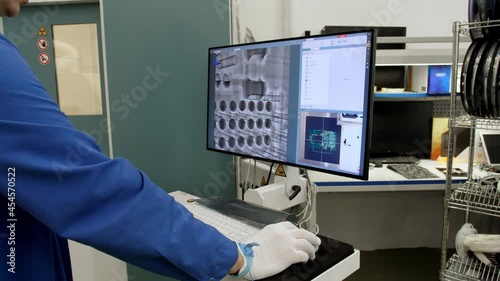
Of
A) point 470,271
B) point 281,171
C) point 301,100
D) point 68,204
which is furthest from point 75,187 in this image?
point 470,271

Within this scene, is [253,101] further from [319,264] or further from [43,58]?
[43,58]

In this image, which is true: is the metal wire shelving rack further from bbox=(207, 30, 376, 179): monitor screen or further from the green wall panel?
the green wall panel

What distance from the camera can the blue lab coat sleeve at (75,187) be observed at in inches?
20.3

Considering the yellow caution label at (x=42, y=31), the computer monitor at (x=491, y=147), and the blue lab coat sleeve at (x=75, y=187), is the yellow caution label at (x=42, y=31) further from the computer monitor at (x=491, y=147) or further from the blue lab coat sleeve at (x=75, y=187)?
the computer monitor at (x=491, y=147)

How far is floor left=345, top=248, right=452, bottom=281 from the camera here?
8.00 feet

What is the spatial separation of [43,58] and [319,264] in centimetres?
198

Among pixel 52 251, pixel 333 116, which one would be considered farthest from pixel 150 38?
pixel 52 251

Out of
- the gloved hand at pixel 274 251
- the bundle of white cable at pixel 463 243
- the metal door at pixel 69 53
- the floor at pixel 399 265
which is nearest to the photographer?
the gloved hand at pixel 274 251

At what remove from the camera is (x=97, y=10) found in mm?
2029

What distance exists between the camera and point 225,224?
106 cm

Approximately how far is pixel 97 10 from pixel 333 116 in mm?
1632

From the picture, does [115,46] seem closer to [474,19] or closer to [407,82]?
[474,19]

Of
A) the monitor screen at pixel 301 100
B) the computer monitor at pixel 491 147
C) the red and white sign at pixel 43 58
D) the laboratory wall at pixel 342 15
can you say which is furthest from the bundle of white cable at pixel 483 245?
the red and white sign at pixel 43 58

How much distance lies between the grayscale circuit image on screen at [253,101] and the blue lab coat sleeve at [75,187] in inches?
24.7
